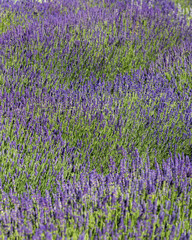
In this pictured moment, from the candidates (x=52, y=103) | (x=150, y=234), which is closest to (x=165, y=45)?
(x=52, y=103)

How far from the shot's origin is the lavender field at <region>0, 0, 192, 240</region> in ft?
5.91

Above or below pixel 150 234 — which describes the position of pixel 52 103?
above

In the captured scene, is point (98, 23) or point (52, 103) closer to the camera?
point (52, 103)

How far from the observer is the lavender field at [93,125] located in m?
1.80

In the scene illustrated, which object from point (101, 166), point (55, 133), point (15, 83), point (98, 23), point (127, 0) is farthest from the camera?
point (127, 0)

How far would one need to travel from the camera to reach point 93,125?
10.0ft

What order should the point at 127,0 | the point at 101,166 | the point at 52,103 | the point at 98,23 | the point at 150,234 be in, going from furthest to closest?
1. the point at 127,0
2. the point at 98,23
3. the point at 52,103
4. the point at 101,166
5. the point at 150,234

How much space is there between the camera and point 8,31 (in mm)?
4406

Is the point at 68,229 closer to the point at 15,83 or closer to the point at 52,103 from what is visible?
the point at 52,103

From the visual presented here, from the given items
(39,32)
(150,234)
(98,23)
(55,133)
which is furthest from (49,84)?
(150,234)

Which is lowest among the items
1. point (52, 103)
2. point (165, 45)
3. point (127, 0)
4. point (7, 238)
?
point (7, 238)

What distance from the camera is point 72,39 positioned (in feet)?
15.1

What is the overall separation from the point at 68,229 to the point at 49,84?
2186 mm

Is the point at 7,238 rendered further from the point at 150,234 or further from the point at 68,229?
the point at 150,234
